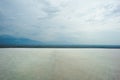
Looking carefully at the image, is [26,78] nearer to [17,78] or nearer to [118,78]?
[17,78]

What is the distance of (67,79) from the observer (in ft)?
15.4

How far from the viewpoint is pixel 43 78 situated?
4.85 metres

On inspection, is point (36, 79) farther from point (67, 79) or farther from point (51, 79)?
point (67, 79)

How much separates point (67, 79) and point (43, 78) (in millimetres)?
758

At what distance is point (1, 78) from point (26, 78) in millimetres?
727

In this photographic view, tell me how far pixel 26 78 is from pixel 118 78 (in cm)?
280

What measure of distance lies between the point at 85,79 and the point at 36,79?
1.48 meters

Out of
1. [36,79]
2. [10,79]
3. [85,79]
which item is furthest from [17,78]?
[85,79]

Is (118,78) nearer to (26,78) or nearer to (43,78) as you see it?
(43,78)

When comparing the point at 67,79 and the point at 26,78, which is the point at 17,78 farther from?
the point at 67,79

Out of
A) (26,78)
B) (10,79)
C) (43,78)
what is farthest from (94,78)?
(10,79)

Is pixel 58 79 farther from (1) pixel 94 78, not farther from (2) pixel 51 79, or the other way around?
(1) pixel 94 78

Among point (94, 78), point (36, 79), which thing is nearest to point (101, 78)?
point (94, 78)

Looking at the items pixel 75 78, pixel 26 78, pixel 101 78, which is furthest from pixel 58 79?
pixel 101 78
